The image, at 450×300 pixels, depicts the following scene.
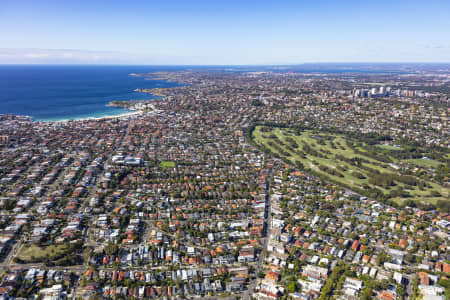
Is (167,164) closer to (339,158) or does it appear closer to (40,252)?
(40,252)

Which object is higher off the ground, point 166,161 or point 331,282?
point 166,161

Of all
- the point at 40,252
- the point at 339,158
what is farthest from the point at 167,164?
the point at 339,158

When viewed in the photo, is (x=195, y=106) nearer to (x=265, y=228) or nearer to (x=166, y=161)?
(x=166, y=161)

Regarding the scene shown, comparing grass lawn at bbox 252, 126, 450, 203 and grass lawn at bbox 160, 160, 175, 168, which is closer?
grass lawn at bbox 252, 126, 450, 203

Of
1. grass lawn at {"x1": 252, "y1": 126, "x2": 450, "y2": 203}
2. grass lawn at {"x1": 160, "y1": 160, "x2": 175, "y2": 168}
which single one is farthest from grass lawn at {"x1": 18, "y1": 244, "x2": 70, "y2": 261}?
grass lawn at {"x1": 252, "y1": 126, "x2": 450, "y2": 203}

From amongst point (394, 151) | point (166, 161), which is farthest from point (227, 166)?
point (394, 151)

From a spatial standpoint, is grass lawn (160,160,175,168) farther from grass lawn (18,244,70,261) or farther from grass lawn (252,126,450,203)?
grass lawn (252,126,450,203)

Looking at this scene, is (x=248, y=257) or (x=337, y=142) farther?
(x=337, y=142)
